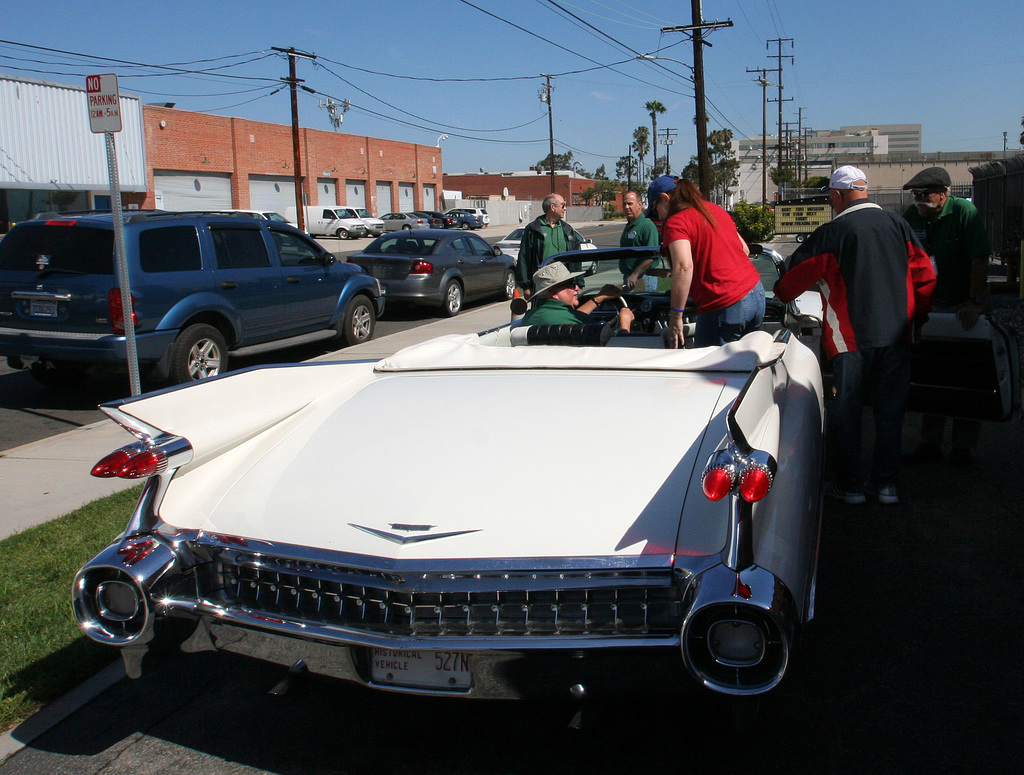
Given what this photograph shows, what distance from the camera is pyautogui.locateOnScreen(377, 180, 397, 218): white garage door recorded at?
214 ft

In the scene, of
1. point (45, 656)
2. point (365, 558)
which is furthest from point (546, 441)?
point (45, 656)

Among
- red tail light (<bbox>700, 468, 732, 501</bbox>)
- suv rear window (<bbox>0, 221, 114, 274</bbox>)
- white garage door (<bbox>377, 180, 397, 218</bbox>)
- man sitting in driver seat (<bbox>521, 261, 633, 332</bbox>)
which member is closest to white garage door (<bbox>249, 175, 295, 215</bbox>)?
white garage door (<bbox>377, 180, 397, 218</bbox>)

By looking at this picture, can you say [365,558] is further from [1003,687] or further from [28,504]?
[28,504]

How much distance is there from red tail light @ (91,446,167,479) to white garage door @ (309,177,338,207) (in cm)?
5617

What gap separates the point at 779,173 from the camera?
79062mm

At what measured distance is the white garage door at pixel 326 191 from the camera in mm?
57562

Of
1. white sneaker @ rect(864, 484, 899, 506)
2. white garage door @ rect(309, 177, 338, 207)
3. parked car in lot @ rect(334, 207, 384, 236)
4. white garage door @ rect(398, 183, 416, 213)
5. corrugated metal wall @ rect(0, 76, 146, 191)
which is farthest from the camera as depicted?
white garage door @ rect(398, 183, 416, 213)

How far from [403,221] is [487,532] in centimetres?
5130

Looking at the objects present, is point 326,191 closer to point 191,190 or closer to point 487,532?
point 191,190

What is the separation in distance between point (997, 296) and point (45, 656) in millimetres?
16136

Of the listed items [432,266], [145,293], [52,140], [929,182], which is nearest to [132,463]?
[929,182]

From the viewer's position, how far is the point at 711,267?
512cm

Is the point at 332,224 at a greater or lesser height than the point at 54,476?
greater

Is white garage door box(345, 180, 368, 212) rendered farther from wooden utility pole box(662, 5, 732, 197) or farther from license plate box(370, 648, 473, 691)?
license plate box(370, 648, 473, 691)
